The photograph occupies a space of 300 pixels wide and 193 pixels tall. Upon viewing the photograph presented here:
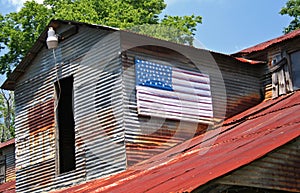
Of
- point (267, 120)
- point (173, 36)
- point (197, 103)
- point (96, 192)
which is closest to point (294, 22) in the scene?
→ point (173, 36)

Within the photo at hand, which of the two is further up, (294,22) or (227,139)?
(294,22)

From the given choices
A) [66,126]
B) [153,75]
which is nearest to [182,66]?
[153,75]

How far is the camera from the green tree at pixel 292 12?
110ft

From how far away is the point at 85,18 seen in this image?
34969 millimetres

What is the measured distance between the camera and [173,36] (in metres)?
35.5

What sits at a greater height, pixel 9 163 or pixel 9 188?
pixel 9 163

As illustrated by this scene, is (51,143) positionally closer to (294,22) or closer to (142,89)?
(142,89)

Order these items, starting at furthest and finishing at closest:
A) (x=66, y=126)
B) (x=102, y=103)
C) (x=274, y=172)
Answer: (x=66, y=126) < (x=102, y=103) < (x=274, y=172)

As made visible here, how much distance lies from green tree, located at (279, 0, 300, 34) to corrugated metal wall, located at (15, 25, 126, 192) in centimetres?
1770

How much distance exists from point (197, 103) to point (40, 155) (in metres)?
5.19

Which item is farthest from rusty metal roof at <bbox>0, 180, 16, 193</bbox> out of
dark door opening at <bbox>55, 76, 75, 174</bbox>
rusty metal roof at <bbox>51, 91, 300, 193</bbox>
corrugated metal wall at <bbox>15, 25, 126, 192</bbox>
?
rusty metal roof at <bbox>51, 91, 300, 193</bbox>

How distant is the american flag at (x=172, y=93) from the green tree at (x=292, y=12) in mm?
16485

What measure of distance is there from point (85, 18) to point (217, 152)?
23691 millimetres

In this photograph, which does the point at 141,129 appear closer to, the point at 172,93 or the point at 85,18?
the point at 172,93
